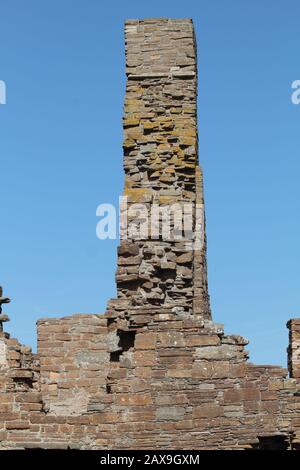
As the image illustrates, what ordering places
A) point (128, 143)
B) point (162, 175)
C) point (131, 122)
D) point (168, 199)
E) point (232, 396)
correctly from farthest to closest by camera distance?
point (131, 122), point (128, 143), point (162, 175), point (168, 199), point (232, 396)

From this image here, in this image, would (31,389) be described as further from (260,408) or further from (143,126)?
(143,126)

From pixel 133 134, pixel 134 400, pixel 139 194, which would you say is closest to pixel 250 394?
pixel 134 400

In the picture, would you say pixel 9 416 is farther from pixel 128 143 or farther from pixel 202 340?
pixel 128 143

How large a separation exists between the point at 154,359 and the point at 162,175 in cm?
344

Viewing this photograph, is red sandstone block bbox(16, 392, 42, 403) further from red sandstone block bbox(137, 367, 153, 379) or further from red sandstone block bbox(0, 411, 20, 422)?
red sandstone block bbox(137, 367, 153, 379)

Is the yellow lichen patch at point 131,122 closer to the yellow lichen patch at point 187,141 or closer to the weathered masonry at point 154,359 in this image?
the weathered masonry at point 154,359

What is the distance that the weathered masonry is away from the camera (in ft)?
60.3

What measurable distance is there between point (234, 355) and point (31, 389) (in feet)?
9.45

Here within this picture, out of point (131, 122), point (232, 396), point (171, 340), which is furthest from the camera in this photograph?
point (131, 122)

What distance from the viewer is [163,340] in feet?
61.5

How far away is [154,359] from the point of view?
61.2 ft

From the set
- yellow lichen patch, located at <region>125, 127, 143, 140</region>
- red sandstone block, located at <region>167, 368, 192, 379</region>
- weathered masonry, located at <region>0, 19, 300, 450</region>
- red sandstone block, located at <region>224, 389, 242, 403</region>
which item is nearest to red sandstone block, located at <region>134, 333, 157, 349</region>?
weathered masonry, located at <region>0, 19, 300, 450</region>

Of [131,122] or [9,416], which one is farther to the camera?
[131,122]

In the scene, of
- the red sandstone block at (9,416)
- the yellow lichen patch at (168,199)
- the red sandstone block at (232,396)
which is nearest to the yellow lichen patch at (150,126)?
the yellow lichen patch at (168,199)
